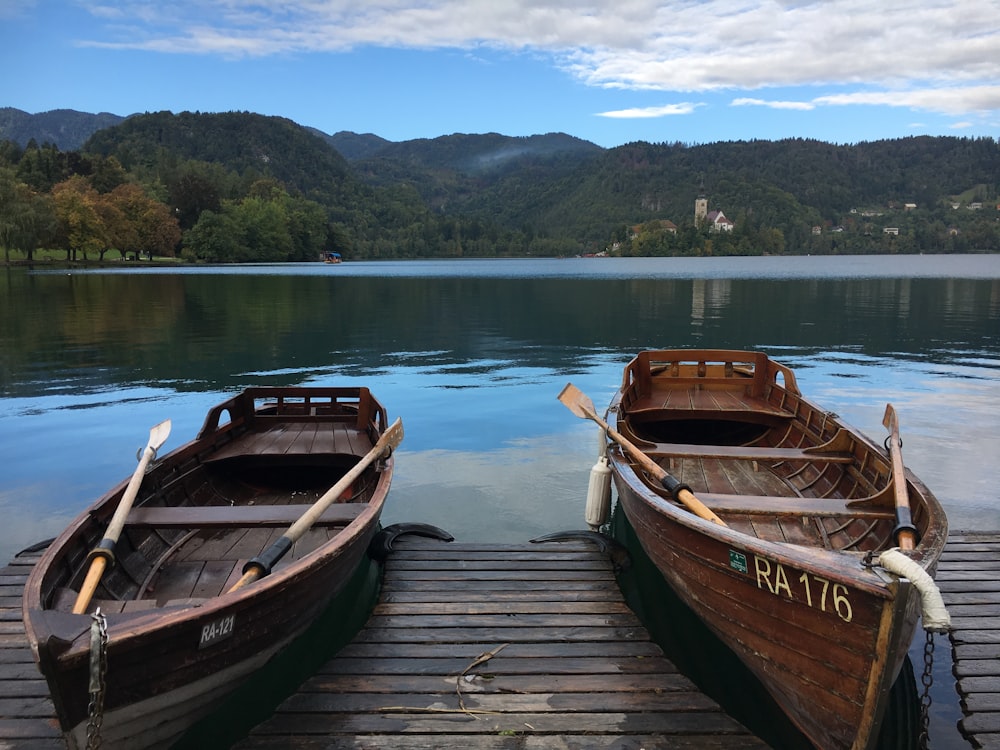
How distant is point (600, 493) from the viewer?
8938 millimetres

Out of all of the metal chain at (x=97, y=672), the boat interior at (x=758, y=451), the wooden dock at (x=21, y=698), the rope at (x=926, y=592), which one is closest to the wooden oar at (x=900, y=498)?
the boat interior at (x=758, y=451)

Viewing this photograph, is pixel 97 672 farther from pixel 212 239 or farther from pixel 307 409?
pixel 212 239

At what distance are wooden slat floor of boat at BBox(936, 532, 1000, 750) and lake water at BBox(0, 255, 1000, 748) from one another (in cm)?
211

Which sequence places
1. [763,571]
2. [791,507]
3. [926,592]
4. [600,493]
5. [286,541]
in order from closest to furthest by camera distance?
[926,592], [763,571], [286,541], [791,507], [600,493]

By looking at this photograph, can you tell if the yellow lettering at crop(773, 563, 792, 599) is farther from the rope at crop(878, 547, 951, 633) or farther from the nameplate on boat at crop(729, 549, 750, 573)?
the rope at crop(878, 547, 951, 633)

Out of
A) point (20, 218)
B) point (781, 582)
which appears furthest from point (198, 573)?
point (20, 218)

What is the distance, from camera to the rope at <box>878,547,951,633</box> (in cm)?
389

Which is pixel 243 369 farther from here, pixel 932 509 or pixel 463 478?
pixel 932 509

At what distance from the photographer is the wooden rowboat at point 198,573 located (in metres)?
3.94

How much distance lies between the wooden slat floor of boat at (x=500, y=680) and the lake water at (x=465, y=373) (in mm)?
3095

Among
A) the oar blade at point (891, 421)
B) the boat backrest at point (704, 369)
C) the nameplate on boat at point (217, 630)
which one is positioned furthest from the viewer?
the boat backrest at point (704, 369)

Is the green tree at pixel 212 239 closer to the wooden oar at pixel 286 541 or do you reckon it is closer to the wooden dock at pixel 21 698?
the wooden dock at pixel 21 698

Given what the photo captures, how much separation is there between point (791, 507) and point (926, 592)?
249cm

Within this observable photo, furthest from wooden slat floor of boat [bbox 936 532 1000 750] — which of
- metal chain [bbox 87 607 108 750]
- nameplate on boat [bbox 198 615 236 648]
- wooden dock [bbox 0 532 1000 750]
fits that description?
metal chain [bbox 87 607 108 750]
